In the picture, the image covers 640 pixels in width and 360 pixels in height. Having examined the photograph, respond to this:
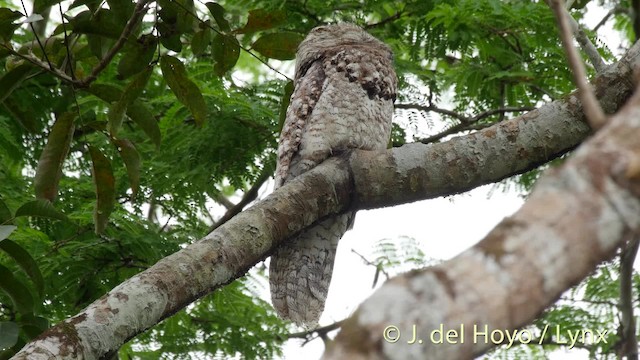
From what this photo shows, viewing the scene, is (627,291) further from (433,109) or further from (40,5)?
(433,109)

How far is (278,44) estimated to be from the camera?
3.16 meters

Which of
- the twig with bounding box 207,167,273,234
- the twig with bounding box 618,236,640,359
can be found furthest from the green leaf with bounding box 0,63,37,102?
the twig with bounding box 618,236,640,359

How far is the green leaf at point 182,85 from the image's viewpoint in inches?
116

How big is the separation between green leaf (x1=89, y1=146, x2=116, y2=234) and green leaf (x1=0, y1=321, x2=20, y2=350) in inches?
20.0

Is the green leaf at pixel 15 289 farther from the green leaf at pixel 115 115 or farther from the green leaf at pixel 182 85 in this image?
the green leaf at pixel 182 85

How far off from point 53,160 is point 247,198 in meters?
2.34

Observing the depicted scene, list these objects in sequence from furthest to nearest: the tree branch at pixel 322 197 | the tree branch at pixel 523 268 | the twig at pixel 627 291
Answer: the twig at pixel 627 291, the tree branch at pixel 322 197, the tree branch at pixel 523 268

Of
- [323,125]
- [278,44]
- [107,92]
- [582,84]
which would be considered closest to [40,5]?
[107,92]

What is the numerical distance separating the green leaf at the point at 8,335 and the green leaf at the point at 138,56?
979 mm

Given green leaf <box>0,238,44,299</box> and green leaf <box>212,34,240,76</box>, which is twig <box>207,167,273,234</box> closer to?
green leaf <box>212,34,240,76</box>

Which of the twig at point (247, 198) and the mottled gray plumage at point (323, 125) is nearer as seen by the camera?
the mottled gray plumage at point (323, 125)

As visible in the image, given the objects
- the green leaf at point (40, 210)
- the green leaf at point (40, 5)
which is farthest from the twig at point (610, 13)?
the green leaf at point (40, 210)

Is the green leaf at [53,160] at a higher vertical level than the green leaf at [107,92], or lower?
lower

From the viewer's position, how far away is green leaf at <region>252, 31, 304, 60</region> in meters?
3.15
